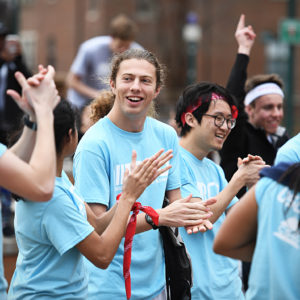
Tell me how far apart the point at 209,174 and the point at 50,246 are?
1.58 meters

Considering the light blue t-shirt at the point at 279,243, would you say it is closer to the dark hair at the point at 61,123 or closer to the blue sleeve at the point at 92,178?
the dark hair at the point at 61,123

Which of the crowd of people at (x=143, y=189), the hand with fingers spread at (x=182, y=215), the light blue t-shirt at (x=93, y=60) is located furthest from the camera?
the light blue t-shirt at (x=93, y=60)

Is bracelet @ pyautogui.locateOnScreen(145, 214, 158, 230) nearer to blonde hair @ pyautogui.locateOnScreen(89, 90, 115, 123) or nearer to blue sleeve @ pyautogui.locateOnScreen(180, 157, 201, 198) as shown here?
blue sleeve @ pyautogui.locateOnScreen(180, 157, 201, 198)

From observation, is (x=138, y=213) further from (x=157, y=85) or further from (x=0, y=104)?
(x=0, y=104)

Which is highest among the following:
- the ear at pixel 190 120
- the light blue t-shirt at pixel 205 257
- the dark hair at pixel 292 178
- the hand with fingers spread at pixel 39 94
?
the hand with fingers spread at pixel 39 94

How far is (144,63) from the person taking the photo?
3.68 meters

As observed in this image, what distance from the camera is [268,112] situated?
514 centimetres

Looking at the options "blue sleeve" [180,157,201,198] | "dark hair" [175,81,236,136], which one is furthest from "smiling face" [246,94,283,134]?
"blue sleeve" [180,157,201,198]

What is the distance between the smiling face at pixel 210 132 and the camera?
412 centimetres

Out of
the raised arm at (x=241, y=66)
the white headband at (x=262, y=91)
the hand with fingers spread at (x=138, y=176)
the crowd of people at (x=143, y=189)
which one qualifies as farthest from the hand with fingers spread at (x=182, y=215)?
the white headband at (x=262, y=91)

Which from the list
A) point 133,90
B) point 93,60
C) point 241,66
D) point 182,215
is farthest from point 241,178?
point 93,60

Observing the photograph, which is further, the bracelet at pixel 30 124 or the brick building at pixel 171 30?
the brick building at pixel 171 30

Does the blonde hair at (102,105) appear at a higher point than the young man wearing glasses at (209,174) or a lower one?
higher

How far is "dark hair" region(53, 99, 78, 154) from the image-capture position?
2994 millimetres
